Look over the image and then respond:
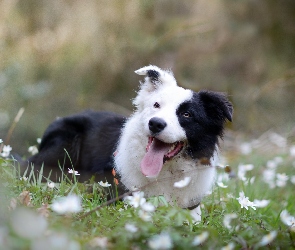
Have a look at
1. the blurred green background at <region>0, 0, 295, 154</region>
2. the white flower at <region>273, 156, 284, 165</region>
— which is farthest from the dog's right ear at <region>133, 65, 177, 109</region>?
the blurred green background at <region>0, 0, 295, 154</region>

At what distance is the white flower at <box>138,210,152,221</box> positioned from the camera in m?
2.55

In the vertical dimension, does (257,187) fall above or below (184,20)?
below

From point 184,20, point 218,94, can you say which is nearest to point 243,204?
point 218,94

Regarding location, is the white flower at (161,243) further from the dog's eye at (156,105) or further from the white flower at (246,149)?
the white flower at (246,149)

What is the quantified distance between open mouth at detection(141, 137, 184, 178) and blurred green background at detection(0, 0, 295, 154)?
4.80 meters

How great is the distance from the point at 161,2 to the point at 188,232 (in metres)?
8.33

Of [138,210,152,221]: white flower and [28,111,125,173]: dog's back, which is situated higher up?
[138,210,152,221]: white flower

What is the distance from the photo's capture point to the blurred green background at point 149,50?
9.05 m

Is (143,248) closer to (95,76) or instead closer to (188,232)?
(188,232)

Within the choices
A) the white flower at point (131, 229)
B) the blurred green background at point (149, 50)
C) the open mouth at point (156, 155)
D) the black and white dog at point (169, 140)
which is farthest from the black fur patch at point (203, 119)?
the blurred green background at point (149, 50)

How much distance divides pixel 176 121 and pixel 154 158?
0.34 m

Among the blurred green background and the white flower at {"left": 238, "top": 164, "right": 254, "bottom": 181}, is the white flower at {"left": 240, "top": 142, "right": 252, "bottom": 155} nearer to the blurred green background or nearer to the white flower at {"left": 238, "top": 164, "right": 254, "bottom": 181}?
the blurred green background

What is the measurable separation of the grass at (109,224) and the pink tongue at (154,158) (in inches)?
15.8

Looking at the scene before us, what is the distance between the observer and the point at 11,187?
329 cm
